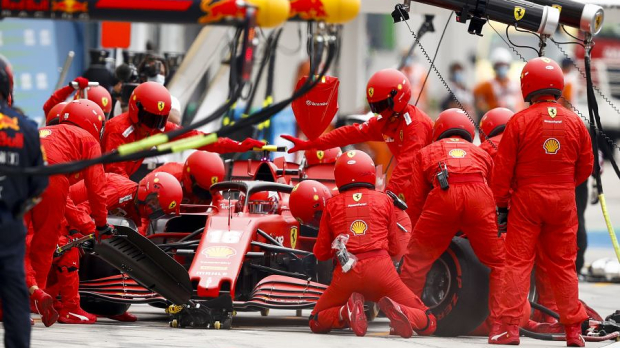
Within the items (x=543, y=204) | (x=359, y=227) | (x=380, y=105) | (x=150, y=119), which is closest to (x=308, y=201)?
(x=359, y=227)

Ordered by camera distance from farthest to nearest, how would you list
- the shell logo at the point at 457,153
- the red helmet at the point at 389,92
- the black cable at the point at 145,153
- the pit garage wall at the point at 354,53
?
the pit garage wall at the point at 354,53 < the red helmet at the point at 389,92 < the shell logo at the point at 457,153 < the black cable at the point at 145,153

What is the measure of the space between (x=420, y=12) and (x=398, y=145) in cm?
372

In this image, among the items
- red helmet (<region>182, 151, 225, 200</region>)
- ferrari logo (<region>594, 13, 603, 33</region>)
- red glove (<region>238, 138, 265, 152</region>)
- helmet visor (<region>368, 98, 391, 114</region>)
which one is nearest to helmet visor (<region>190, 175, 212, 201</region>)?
red helmet (<region>182, 151, 225, 200</region>)

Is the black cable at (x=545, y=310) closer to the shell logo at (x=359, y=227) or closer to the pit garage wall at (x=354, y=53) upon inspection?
the shell logo at (x=359, y=227)

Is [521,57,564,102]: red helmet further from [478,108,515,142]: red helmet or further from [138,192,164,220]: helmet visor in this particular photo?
[138,192,164,220]: helmet visor

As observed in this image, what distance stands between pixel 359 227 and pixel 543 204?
58.9 inches

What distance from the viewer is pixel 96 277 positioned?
1169 centimetres

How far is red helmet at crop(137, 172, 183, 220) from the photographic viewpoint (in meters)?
11.7

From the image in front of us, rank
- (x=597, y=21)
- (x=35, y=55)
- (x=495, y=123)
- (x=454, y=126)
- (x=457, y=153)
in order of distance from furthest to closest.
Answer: (x=35, y=55)
(x=495, y=123)
(x=597, y=21)
(x=454, y=126)
(x=457, y=153)

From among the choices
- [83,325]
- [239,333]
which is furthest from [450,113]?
[83,325]

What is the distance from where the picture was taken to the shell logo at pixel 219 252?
1102cm

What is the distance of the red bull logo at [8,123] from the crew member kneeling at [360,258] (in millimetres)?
3635

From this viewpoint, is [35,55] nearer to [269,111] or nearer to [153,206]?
[153,206]

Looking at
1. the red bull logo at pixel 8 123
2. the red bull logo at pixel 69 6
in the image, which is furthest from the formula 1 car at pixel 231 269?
the red bull logo at pixel 69 6
